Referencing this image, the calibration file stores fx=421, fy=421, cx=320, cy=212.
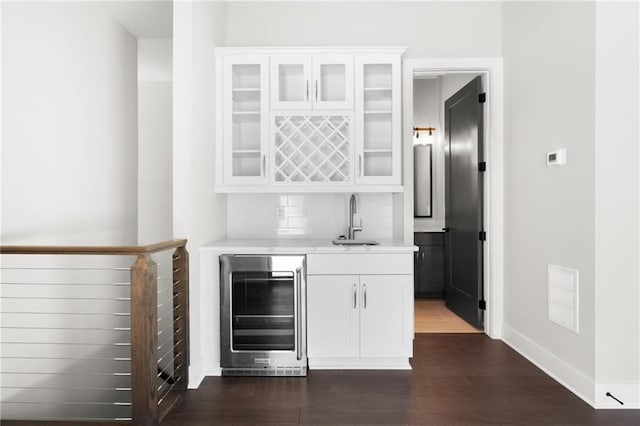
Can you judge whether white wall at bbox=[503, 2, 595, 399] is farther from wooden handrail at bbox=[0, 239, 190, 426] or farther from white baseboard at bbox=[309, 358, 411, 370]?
wooden handrail at bbox=[0, 239, 190, 426]

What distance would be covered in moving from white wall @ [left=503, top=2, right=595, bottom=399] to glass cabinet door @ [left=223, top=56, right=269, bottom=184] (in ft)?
6.73

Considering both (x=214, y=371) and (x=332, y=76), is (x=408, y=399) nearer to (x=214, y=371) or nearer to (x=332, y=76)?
(x=214, y=371)

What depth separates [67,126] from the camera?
3.05 meters

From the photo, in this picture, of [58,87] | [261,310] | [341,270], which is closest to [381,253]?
[341,270]

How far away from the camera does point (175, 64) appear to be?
277 cm

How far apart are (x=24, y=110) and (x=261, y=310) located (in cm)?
198

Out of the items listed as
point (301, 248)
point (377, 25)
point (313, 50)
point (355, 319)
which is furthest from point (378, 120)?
point (355, 319)

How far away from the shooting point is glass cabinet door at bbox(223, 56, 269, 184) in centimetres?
335

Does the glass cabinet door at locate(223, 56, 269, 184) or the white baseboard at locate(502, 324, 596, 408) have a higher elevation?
the glass cabinet door at locate(223, 56, 269, 184)

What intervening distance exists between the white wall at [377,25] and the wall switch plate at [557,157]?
1.37m

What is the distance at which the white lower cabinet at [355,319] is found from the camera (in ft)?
9.88

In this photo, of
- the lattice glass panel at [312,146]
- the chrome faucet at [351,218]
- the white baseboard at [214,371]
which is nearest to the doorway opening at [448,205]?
the lattice glass panel at [312,146]
